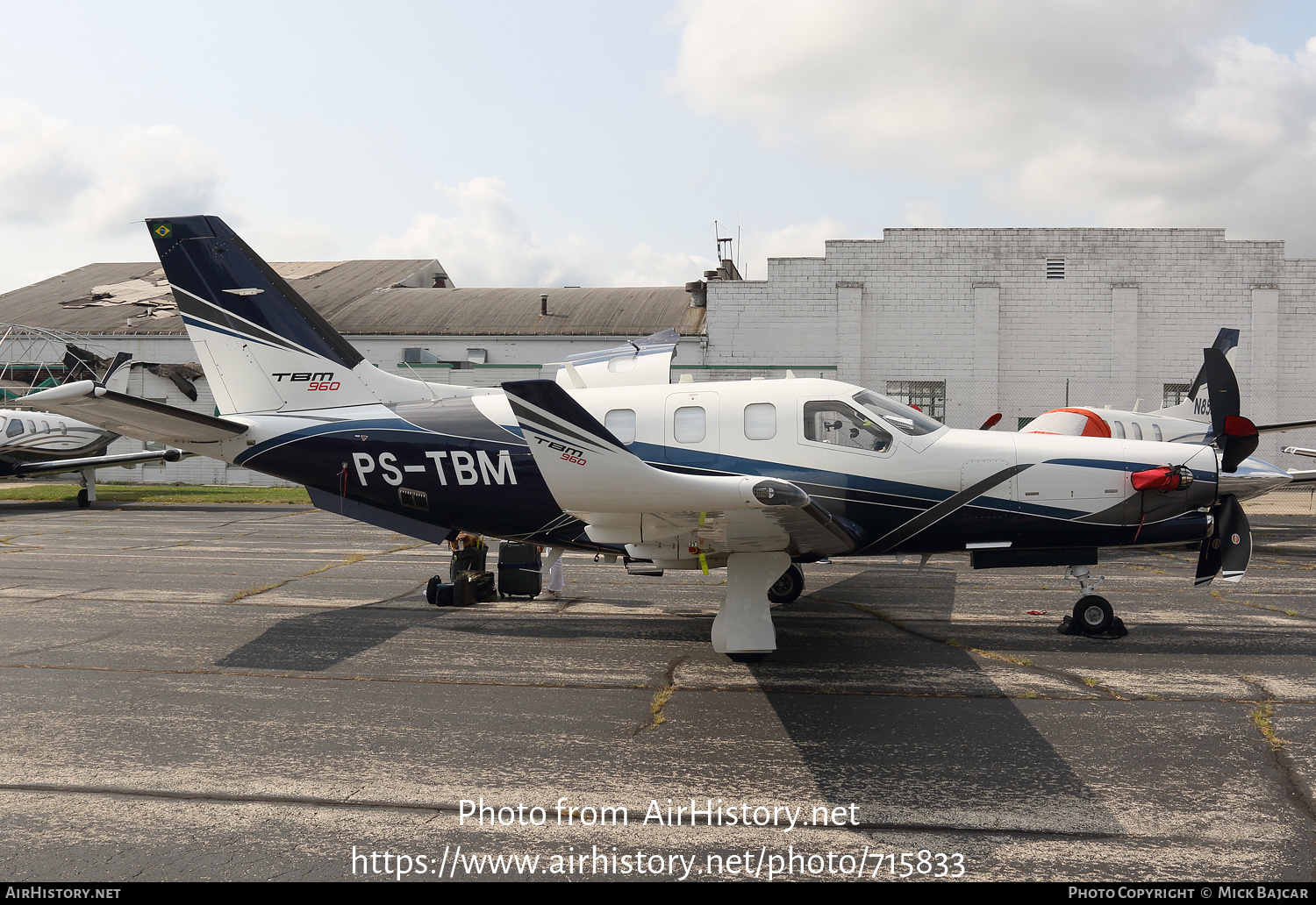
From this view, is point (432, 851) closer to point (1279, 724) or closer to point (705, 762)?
point (705, 762)

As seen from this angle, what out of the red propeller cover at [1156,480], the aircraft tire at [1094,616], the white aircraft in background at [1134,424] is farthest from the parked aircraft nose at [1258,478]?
the aircraft tire at [1094,616]

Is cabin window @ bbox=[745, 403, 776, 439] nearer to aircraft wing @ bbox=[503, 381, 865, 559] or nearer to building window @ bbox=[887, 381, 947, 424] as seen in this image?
aircraft wing @ bbox=[503, 381, 865, 559]

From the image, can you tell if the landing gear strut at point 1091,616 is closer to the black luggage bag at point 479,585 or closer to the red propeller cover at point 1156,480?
the red propeller cover at point 1156,480

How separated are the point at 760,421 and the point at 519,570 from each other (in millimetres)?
4180

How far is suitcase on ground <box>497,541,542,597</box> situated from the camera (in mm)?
10805

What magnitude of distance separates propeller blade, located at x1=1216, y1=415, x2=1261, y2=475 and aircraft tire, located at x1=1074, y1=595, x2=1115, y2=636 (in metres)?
1.87

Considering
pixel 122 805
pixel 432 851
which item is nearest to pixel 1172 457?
pixel 432 851

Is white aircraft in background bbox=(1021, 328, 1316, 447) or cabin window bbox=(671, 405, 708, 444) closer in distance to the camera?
cabin window bbox=(671, 405, 708, 444)

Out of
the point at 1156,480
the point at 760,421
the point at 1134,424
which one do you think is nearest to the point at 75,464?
the point at 760,421

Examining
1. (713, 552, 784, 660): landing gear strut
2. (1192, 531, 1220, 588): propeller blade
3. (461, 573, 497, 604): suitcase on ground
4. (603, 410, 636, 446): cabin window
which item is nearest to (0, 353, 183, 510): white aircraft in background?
(461, 573, 497, 604): suitcase on ground

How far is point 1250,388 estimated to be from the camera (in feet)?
90.2

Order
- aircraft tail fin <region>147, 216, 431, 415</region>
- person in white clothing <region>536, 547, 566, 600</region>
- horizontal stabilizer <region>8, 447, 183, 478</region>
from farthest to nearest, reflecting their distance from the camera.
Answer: horizontal stabilizer <region>8, 447, 183, 478</region>, person in white clothing <region>536, 547, 566, 600</region>, aircraft tail fin <region>147, 216, 431, 415</region>

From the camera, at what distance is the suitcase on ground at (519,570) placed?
425 inches

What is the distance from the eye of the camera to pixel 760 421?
8.41 meters
